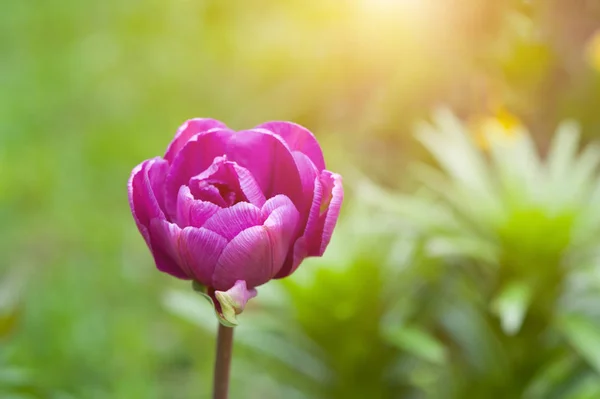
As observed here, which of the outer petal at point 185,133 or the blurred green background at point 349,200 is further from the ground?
the blurred green background at point 349,200

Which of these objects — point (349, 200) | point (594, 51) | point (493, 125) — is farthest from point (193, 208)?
point (349, 200)

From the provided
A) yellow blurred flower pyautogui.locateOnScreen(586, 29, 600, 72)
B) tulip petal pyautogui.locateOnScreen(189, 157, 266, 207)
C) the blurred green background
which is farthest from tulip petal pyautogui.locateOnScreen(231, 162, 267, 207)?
yellow blurred flower pyautogui.locateOnScreen(586, 29, 600, 72)

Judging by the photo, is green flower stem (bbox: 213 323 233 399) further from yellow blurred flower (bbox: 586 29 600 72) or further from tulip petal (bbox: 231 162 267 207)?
yellow blurred flower (bbox: 586 29 600 72)

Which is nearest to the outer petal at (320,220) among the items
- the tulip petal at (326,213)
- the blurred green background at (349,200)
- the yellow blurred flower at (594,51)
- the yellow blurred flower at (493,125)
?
the tulip petal at (326,213)

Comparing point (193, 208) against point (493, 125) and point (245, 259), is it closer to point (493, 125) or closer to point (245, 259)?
point (245, 259)

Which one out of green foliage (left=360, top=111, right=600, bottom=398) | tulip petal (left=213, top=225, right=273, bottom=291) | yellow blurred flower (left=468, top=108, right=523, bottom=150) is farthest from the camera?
yellow blurred flower (left=468, top=108, right=523, bottom=150)

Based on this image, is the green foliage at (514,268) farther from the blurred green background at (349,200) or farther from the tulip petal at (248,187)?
the tulip petal at (248,187)
